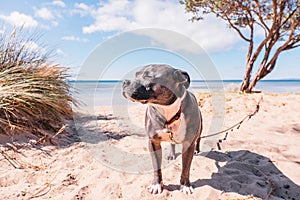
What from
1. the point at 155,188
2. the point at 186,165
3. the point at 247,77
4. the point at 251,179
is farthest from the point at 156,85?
the point at 247,77

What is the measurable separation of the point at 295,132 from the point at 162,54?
307 centimetres

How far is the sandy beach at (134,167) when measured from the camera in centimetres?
199

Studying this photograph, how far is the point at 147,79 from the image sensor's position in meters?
1.76

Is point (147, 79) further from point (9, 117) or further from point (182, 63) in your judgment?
point (9, 117)

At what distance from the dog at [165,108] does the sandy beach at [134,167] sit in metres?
0.31

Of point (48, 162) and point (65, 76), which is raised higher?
point (65, 76)

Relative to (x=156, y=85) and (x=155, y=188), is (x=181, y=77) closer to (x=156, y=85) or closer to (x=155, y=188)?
(x=156, y=85)

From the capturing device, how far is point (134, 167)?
2523mm

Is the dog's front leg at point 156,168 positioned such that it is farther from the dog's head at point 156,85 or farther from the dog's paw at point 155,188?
the dog's head at point 156,85

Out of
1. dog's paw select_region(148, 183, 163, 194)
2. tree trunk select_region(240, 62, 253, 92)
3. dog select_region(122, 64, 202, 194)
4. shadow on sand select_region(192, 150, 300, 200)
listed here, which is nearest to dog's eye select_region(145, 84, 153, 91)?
dog select_region(122, 64, 202, 194)

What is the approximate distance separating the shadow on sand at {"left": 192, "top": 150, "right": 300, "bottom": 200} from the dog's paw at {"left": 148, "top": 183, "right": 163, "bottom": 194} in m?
0.33

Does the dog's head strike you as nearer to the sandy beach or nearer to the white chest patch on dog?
the white chest patch on dog

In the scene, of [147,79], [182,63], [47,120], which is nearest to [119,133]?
[47,120]

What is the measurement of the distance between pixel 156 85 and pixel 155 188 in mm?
874
